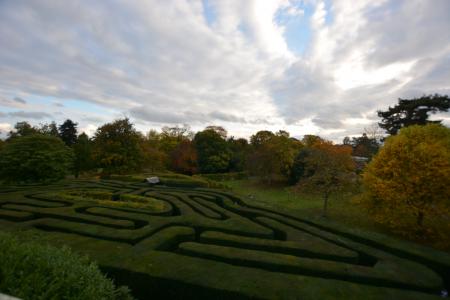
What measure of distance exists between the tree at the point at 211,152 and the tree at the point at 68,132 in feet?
94.6

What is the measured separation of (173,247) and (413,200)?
523 inches

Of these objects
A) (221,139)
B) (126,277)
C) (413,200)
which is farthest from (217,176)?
(126,277)

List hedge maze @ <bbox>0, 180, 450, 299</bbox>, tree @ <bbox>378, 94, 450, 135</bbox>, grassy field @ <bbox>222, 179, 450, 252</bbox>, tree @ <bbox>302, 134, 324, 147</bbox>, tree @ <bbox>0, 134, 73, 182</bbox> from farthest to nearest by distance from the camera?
tree @ <bbox>302, 134, 324, 147</bbox> → tree @ <bbox>378, 94, 450, 135</bbox> → tree @ <bbox>0, 134, 73, 182</bbox> → grassy field @ <bbox>222, 179, 450, 252</bbox> → hedge maze @ <bbox>0, 180, 450, 299</bbox>

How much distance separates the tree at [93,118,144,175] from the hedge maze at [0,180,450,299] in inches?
720

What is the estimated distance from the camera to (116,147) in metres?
33.1

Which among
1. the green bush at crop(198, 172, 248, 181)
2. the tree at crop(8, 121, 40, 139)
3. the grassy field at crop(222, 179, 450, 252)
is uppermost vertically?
the tree at crop(8, 121, 40, 139)

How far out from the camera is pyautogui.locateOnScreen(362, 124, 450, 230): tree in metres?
12.2

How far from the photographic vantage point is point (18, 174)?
23.3m

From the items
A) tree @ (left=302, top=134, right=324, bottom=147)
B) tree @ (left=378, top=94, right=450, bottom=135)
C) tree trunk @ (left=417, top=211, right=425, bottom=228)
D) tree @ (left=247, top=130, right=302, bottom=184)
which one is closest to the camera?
tree trunk @ (left=417, top=211, right=425, bottom=228)

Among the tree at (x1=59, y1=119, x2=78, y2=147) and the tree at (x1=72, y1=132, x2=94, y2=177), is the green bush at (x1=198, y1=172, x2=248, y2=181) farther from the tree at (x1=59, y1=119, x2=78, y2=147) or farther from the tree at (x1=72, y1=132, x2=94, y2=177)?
the tree at (x1=59, y1=119, x2=78, y2=147)

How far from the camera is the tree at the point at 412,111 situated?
30.7 metres

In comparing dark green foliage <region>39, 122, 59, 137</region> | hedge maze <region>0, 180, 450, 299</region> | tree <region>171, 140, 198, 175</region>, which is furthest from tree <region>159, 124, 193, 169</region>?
hedge maze <region>0, 180, 450, 299</region>

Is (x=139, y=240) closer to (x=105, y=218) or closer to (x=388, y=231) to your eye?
(x=105, y=218)

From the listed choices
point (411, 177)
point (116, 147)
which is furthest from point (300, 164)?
point (116, 147)
